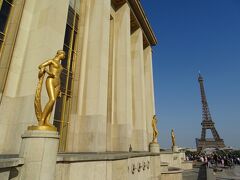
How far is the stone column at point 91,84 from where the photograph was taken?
12.4 meters

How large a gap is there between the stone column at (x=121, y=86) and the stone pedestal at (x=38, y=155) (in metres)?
11.6

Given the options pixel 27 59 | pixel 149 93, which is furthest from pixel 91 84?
pixel 149 93

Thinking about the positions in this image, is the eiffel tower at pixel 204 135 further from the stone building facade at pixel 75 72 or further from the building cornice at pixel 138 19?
the stone building facade at pixel 75 72

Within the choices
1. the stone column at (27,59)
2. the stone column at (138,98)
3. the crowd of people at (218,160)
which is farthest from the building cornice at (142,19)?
the crowd of people at (218,160)

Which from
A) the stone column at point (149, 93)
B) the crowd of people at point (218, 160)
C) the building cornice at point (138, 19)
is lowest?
the crowd of people at point (218, 160)

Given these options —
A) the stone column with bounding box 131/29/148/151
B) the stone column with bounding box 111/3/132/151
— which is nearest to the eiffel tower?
the stone column with bounding box 131/29/148/151

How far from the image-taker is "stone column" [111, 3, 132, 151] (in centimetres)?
1672

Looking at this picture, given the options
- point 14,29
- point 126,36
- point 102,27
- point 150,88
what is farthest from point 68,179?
point 150,88

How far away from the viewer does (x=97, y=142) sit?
39.4 ft

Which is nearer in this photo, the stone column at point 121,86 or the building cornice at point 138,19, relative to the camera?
the stone column at point 121,86

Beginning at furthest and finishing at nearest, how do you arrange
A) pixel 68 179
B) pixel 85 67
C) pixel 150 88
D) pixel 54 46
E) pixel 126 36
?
pixel 150 88
pixel 126 36
pixel 85 67
pixel 54 46
pixel 68 179

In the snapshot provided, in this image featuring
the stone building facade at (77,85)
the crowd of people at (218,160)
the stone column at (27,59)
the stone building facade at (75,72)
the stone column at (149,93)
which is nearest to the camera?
the stone building facade at (77,85)

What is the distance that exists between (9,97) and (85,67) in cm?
625

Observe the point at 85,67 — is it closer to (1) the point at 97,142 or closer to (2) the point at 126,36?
(1) the point at 97,142
